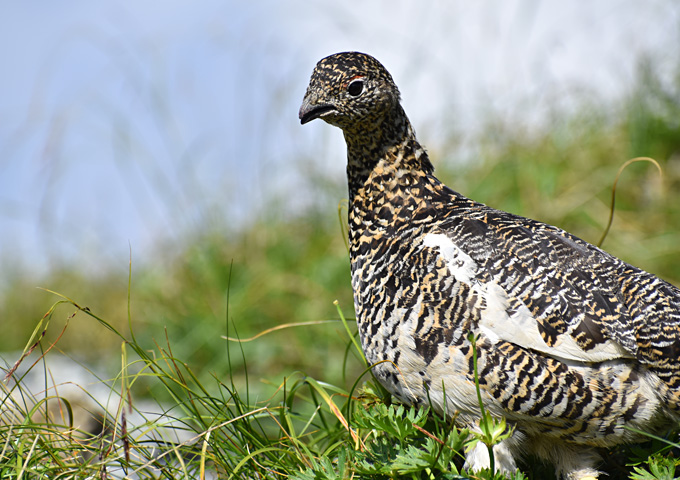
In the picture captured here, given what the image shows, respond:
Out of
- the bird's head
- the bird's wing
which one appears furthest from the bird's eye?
the bird's wing

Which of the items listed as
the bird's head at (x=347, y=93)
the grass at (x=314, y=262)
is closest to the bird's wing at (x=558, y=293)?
A: the bird's head at (x=347, y=93)

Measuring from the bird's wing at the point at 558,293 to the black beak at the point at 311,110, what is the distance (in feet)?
2.61

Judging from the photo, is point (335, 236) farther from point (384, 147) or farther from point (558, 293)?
point (558, 293)

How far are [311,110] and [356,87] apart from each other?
9.8 inches

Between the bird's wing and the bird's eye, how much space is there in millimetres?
785

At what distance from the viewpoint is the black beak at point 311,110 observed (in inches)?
126

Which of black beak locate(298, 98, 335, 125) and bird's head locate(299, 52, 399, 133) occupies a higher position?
bird's head locate(299, 52, 399, 133)

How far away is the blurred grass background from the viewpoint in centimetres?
702

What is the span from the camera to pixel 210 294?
7258 mm

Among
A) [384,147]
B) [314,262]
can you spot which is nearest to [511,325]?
[384,147]

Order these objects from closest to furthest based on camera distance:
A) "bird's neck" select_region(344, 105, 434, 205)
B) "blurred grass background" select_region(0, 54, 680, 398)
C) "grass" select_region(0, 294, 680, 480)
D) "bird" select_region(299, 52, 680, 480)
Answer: "grass" select_region(0, 294, 680, 480) → "bird" select_region(299, 52, 680, 480) → "bird's neck" select_region(344, 105, 434, 205) → "blurred grass background" select_region(0, 54, 680, 398)

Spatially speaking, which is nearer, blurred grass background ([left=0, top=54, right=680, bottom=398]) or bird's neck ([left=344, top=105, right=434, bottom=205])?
bird's neck ([left=344, top=105, right=434, bottom=205])

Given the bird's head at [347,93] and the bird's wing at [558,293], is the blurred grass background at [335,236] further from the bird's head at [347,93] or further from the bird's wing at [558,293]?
the bird's wing at [558,293]

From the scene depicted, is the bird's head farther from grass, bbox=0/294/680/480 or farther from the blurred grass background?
the blurred grass background
